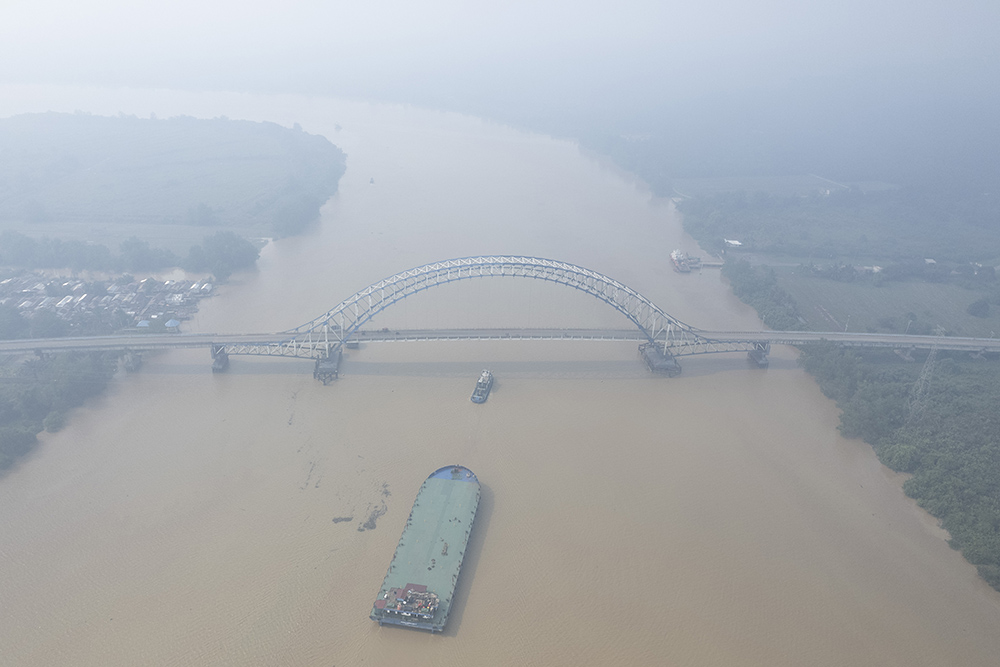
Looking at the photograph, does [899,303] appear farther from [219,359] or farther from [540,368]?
[219,359]

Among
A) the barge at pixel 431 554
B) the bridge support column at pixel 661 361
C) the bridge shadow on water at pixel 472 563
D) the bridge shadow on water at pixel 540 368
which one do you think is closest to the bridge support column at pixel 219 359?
the bridge shadow on water at pixel 540 368

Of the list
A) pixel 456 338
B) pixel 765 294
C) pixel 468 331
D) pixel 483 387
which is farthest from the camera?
pixel 765 294

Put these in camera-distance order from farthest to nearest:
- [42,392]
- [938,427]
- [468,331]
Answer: [468,331]
[42,392]
[938,427]

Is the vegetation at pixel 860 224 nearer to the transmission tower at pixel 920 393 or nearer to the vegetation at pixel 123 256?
the transmission tower at pixel 920 393

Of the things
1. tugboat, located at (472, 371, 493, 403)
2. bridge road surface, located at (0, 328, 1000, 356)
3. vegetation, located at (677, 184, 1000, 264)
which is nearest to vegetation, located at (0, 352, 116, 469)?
bridge road surface, located at (0, 328, 1000, 356)

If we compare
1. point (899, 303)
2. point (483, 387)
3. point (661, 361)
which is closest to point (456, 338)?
point (483, 387)

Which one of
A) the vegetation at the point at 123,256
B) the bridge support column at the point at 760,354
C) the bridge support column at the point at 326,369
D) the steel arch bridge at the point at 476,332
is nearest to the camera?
the bridge support column at the point at 326,369

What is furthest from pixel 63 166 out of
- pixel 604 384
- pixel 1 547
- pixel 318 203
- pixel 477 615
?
pixel 477 615

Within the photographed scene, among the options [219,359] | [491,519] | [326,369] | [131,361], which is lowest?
[491,519]
